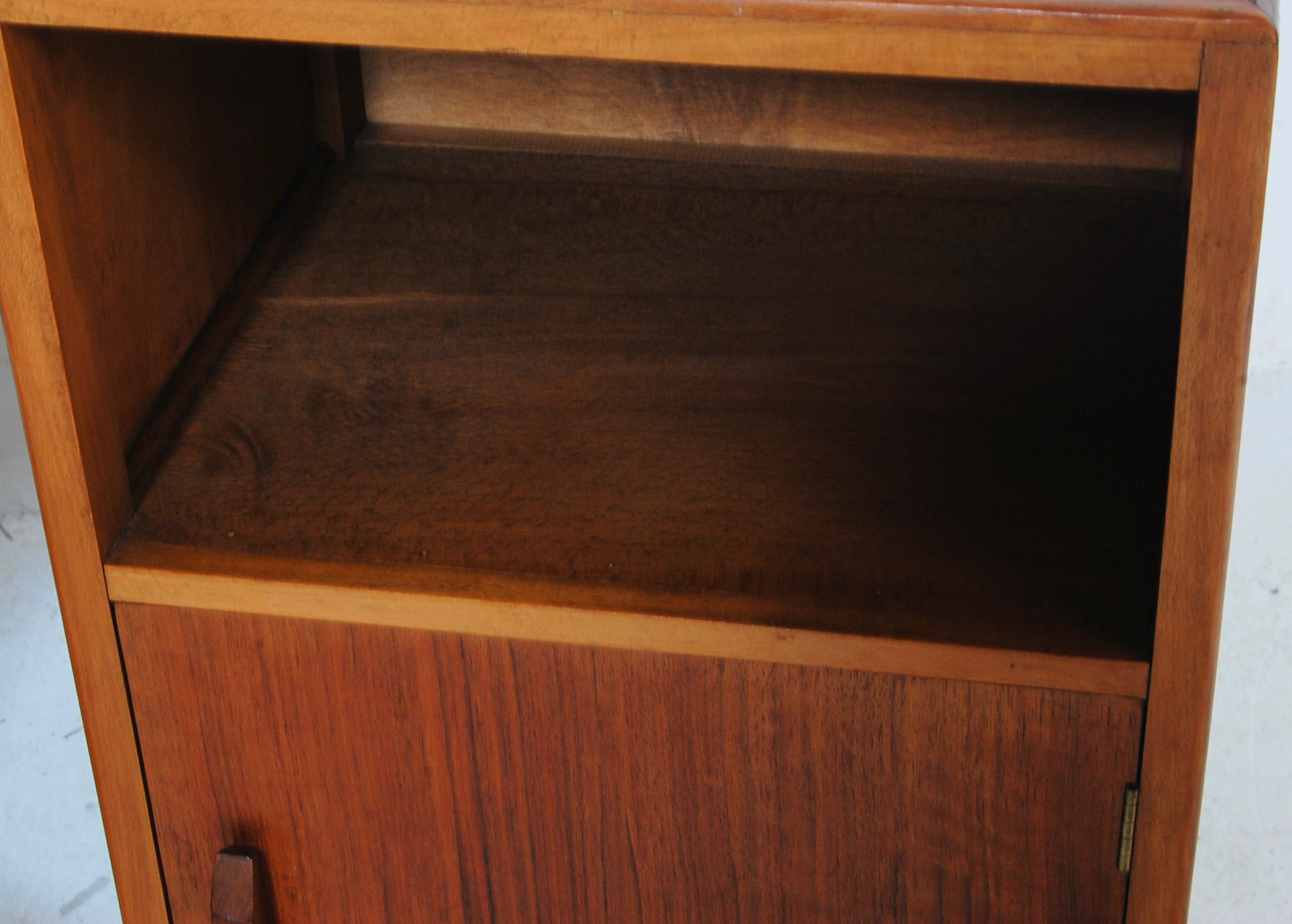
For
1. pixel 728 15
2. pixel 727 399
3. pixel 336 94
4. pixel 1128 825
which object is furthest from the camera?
pixel 336 94

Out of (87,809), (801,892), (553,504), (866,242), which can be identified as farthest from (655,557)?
(87,809)

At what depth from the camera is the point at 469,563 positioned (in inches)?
21.3

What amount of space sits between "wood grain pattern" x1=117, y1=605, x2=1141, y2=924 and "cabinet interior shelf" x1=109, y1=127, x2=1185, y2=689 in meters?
0.04

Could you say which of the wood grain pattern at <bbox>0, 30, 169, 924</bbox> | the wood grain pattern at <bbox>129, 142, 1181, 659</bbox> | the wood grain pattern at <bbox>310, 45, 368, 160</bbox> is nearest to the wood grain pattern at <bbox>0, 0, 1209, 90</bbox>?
the wood grain pattern at <bbox>0, 30, 169, 924</bbox>

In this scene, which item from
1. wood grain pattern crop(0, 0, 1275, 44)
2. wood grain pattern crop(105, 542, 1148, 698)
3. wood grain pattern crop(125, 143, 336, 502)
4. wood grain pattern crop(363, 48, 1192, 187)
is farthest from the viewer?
wood grain pattern crop(363, 48, 1192, 187)

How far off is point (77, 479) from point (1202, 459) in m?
0.47

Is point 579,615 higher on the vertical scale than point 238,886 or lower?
higher

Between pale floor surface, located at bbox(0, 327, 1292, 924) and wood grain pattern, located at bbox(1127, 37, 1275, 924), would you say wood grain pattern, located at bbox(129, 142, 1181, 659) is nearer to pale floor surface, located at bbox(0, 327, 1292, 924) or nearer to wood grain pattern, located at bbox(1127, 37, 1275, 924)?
wood grain pattern, located at bbox(1127, 37, 1275, 924)

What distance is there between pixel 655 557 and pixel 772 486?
0.07 m

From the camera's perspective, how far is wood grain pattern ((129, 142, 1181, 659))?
1.75 feet

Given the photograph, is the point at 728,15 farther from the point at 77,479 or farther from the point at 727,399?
the point at 77,479

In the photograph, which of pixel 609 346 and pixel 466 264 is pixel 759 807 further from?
pixel 466 264

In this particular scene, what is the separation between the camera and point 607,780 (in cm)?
56

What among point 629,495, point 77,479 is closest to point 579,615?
point 629,495
